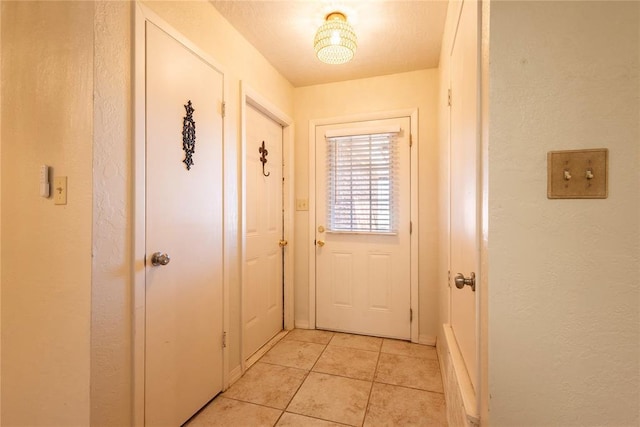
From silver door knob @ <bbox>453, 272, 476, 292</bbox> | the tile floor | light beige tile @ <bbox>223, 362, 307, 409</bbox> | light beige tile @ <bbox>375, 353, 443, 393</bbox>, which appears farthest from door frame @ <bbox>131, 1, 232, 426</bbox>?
light beige tile @ <bbox>375, 353, 443, 393</bbox>

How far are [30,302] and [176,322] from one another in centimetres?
59

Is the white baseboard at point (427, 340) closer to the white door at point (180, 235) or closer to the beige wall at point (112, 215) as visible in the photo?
the white door at point (180, 235)

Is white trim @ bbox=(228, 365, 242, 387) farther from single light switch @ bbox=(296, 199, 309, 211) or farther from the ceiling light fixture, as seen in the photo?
the ceiling light fixture

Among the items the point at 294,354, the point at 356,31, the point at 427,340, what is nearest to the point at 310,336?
the point at 294,354

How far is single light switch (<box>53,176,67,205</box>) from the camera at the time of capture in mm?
1150

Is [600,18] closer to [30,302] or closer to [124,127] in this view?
[124,127]

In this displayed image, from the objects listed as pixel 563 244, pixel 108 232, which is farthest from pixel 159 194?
pixel 563 244

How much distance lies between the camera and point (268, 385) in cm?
188

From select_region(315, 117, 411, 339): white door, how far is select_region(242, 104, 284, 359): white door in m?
0.39

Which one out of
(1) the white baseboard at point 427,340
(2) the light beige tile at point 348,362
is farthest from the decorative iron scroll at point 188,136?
(1) the white baseboard at point 427,340

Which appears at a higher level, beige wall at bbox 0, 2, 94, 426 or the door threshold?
beige wall at bbox 0, 2, 94, 426

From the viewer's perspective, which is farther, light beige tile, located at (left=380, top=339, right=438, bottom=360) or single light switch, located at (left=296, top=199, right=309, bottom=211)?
single light switch, located at (left=296, top=199, right=309, bottom=211)

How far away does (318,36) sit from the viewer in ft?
5.68

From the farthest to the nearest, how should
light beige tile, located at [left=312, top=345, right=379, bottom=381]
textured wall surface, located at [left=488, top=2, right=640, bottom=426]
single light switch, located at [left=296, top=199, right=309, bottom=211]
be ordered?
single light switch, located at [left=296, top=199, right=309, bottom=211] → light beige tile, located at [left=312, top=345, right=379, bottom=381] → textured wall surface, located at [left=488, top=2, right=640, bottom=426]
